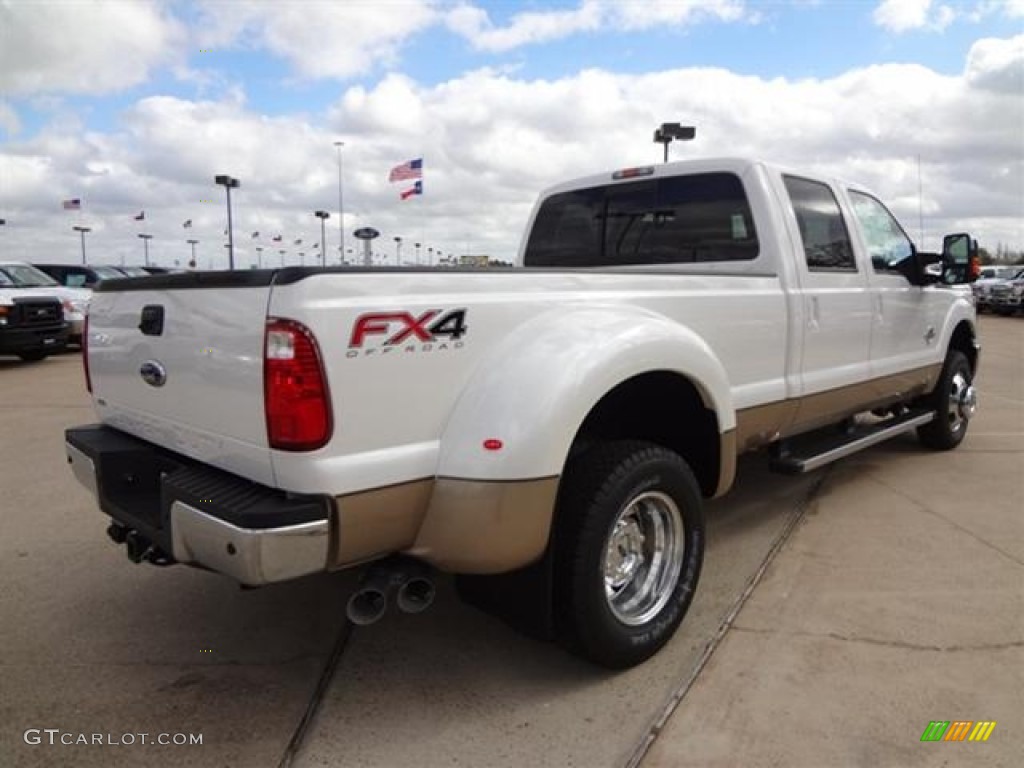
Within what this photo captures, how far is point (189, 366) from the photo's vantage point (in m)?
2.56

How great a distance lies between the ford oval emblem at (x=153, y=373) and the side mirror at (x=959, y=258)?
5.01 meters

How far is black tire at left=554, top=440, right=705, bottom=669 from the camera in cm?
264

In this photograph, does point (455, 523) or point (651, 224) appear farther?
point (651, 224)

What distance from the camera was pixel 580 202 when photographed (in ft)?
15.7

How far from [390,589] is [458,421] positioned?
562 mm

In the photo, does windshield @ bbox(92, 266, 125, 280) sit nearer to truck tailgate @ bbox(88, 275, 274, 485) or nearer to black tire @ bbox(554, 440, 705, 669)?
truck tailgate @ bbox(88, 275, 274, 485)

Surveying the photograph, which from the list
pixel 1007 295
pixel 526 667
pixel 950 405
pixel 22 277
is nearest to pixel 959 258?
pixel 950 405

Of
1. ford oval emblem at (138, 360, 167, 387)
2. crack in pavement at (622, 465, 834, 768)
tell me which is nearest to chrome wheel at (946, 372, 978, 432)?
crack in pavement at (622, 465, 834, 768)

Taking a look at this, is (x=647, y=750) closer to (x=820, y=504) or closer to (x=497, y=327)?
(x=497, y=327)

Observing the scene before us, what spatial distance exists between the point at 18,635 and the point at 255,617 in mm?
938

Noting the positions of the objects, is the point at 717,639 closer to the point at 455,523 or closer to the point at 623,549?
the point at 623,549

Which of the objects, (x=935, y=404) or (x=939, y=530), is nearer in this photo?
(x=939, y=530)

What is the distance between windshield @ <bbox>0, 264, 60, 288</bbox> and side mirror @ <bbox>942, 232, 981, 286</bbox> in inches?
563

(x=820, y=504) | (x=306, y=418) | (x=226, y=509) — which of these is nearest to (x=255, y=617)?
(x=226, y=509)
